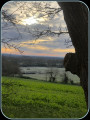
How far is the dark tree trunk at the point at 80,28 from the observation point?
2.11 meters

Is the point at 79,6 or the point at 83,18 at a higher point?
the point at 79,6

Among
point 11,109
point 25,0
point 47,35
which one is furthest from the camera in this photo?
point 11,109

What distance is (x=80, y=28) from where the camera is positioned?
7.00 feet

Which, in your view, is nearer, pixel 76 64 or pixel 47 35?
pixel 76 64

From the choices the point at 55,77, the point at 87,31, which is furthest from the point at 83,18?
the point at 55,77

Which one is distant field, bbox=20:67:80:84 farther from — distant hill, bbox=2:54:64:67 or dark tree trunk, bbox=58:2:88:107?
dark tree trunk, bbox=58:2:88:107

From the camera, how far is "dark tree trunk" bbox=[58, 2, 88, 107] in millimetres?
2109

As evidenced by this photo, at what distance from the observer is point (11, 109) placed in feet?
23.6

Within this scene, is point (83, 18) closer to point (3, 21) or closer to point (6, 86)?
point (3, 21)

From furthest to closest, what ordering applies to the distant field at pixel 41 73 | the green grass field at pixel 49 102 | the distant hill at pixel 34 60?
the green grass field at pixel 49 102, the distant field at pixel 41 73, the distant hill at pixel 34 60

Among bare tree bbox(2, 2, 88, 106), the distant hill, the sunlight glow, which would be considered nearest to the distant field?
the distant hill

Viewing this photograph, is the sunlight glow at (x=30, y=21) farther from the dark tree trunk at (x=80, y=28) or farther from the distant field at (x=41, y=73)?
the dark tree trunk at (x=80, y=28)

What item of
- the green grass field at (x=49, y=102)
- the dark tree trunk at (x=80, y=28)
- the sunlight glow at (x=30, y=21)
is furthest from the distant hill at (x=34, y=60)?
the green grass field at (x=49, y=102)

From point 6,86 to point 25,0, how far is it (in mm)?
2042
